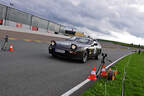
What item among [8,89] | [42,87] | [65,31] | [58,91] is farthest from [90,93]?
[65,31]

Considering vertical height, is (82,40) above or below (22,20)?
below

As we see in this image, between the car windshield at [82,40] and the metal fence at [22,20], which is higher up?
the metal fence at [22,20]

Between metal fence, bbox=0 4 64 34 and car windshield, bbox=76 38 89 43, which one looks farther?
metal fence, bbox=0 4 64 34

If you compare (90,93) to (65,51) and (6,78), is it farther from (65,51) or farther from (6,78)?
(65,51)

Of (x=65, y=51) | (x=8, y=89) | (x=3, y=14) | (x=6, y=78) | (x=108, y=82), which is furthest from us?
(x=3, y=14)

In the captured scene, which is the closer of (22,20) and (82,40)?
(82,40)

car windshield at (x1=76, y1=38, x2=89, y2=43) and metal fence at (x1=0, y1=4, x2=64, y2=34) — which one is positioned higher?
metal fence at (x1=0, y1=4, x2=64, y2=34)

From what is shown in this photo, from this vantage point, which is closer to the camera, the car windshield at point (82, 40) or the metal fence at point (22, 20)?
the car windshield at point (82, 40)

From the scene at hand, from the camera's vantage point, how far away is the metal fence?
1473 centimetres

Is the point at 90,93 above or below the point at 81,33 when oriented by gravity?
below

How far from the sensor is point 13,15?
50.7 feet

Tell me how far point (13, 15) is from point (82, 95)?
13.3 meters

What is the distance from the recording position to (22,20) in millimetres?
16562

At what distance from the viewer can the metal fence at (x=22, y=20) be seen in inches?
580
